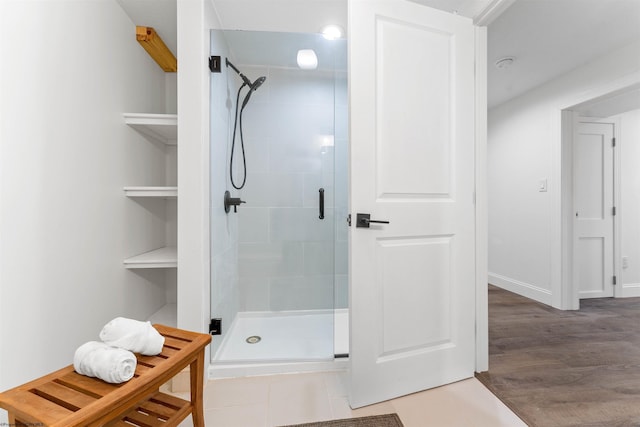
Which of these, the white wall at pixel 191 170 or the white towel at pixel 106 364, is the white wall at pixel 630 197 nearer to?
the white wall at pixel 191 170

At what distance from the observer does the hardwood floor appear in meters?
1.39

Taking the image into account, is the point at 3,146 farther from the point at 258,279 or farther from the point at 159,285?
the point at 258,279

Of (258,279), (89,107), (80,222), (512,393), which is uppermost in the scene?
(89,107)

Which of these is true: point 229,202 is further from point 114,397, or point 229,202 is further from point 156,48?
point 114,397

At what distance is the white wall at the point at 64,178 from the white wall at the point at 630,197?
187 inches

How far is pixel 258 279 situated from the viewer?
2.45 m

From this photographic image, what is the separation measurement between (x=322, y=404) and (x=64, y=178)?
5.20 feet

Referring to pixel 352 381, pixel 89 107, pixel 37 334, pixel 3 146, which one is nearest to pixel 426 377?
pixel 352 381

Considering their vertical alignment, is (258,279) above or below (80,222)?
below

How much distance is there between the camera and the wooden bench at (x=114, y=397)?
74cm

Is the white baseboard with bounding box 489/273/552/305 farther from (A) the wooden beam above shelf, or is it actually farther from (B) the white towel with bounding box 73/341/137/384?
(A) the wooden beam above shelf

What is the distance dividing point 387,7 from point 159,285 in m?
2.26

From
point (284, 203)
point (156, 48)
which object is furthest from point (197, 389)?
point (156, 48)

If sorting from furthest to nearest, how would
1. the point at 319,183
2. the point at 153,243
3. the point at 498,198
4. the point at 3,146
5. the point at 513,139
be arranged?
the point at 498,198
the point at 513,139
the point at 319,183
the point at 153,243
the point at 3,146
